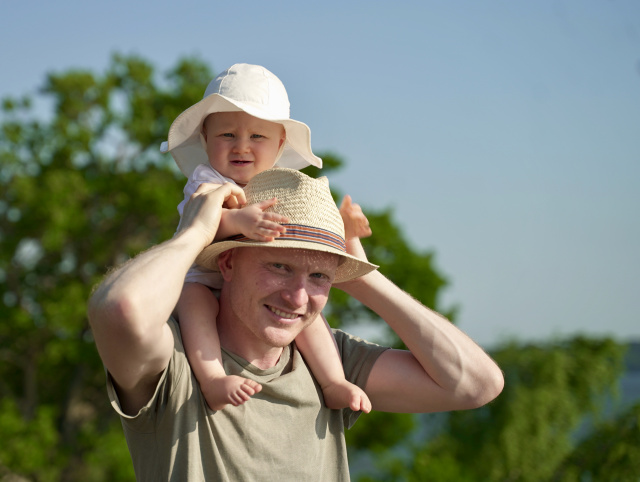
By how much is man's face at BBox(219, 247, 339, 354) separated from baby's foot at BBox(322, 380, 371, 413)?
0.94ft

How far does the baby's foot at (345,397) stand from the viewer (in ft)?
8.88

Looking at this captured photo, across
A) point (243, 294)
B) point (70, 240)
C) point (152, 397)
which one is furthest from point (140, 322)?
point (70, 240)

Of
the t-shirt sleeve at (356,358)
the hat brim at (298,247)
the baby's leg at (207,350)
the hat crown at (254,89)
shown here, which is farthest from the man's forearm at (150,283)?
the t-shirt sleeve at (356,358)

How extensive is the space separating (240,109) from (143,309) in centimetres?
93

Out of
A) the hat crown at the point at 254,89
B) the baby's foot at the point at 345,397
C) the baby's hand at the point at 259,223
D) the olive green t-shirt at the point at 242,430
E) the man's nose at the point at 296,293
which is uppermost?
the hat crown at the point at 254,89

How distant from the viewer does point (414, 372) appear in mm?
2902

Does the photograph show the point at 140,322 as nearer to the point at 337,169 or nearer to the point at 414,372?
the point at 414,372

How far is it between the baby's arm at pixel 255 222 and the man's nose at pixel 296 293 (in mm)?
175

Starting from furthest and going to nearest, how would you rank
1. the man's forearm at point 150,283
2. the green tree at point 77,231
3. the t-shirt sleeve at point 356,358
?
1. the green tree at point 77,231
2. the t-shirt sleeve at point 356,358
3. the man's forearm at point 150,283

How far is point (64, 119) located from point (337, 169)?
24.8 feet

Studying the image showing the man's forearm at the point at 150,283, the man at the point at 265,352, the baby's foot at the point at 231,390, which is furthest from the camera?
the baby's foot at the point at 231,390

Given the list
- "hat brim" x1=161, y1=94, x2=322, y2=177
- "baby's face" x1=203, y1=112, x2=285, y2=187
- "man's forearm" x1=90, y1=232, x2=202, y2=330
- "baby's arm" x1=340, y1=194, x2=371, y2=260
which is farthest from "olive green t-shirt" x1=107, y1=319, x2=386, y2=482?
"hat brim" x1=161, y1=94, x2=322, y2=177

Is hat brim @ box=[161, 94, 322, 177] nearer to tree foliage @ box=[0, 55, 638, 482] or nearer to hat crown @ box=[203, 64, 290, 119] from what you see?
hat crown @ box=[203, 64, 290, 119]

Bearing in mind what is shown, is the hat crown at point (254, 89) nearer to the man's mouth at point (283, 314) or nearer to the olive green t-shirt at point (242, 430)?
the man's mouth at point (283, 314)
